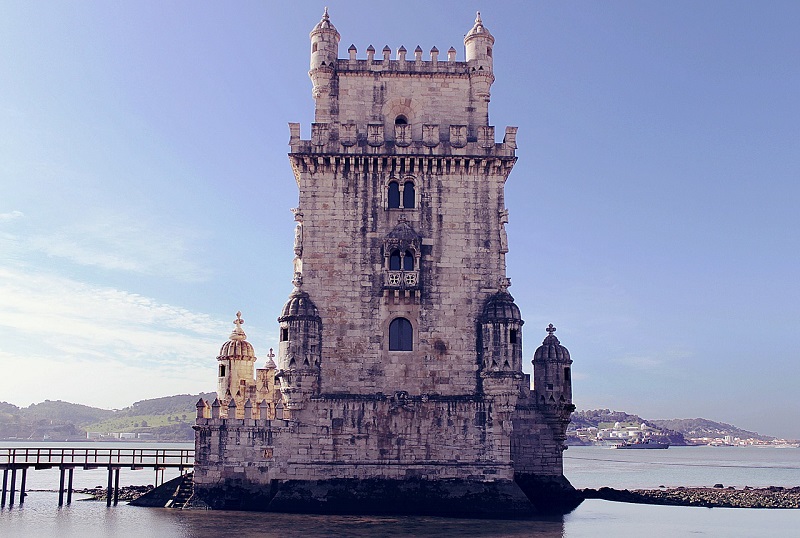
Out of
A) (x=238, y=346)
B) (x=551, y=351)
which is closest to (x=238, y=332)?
(x=238, y=346)

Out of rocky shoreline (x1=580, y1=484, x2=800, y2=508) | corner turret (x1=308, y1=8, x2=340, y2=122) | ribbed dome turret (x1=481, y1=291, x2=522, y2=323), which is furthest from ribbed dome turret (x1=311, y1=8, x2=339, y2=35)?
rocky shoreline (x1=580, y1=484, x2=800, y2=508)

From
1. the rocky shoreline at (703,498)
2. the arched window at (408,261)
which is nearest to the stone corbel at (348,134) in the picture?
the arched window at (408,261)

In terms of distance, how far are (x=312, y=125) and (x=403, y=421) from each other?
50.4ft

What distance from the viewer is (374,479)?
37.4 m

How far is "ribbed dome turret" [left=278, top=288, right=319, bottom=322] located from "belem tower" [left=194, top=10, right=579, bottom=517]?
0.23ft

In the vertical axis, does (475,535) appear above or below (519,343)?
below

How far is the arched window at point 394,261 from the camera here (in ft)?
129

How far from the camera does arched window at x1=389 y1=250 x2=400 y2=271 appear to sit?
39.3 meters

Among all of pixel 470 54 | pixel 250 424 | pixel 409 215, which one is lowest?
pixel 250 424

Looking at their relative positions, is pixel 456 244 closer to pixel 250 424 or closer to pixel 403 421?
pixel 403 421

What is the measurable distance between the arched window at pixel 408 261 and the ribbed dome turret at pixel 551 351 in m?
8.95

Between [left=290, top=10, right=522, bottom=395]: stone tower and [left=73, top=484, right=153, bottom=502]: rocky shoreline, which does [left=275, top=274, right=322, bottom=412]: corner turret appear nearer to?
[left=290, top=10, right=522, bottom=395]: stone tower

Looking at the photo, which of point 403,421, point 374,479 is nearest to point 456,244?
point 403,421

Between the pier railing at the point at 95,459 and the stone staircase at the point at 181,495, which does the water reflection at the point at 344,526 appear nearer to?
the stone staircase at the point at 181,495
